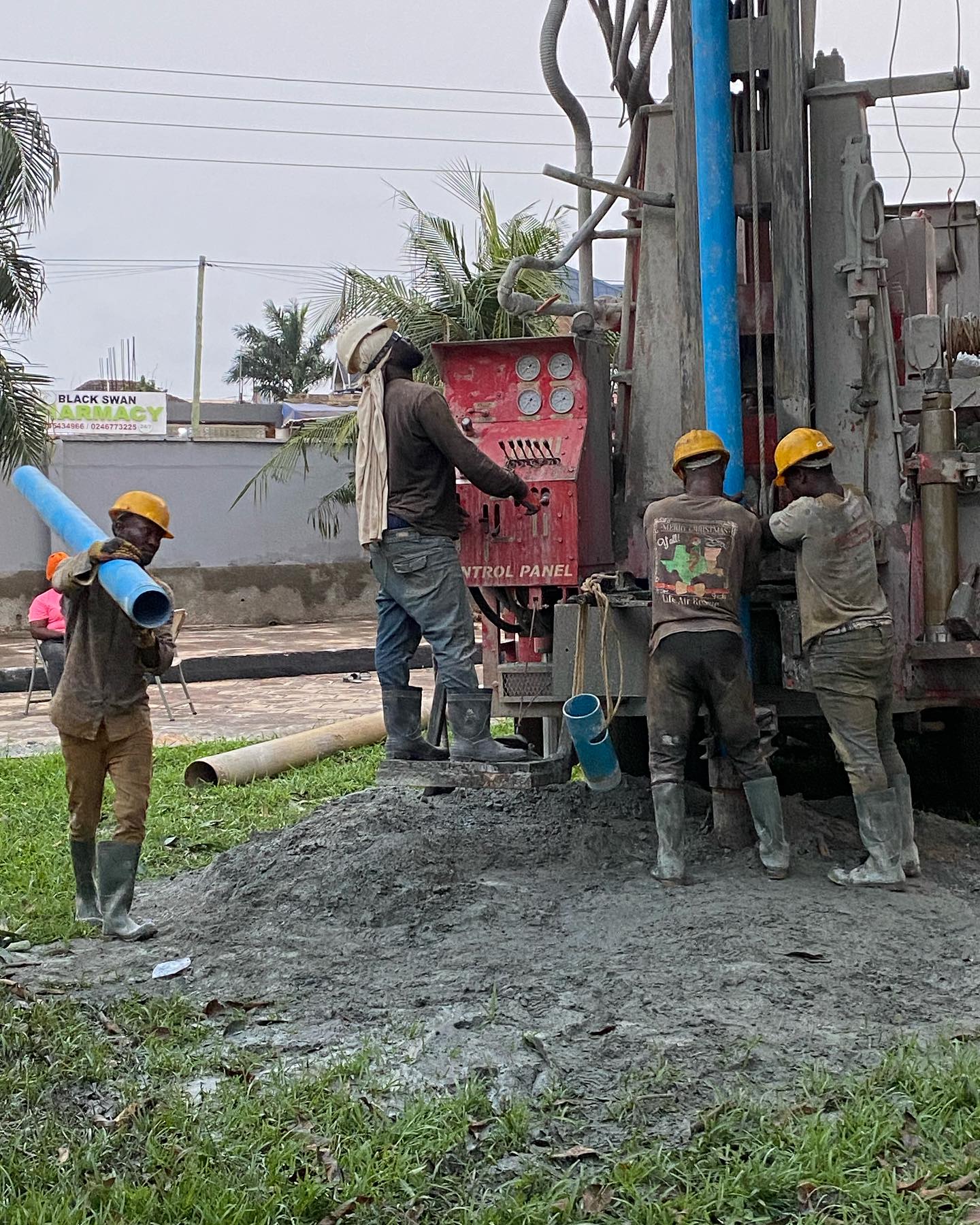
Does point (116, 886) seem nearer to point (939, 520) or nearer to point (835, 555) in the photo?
point (835, 555)

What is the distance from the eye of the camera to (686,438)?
5.38 meters

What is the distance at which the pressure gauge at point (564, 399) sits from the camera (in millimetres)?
5617

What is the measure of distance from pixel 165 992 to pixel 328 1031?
0.76 metres

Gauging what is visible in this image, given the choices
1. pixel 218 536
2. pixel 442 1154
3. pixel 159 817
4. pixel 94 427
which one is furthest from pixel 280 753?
pixel 94 427

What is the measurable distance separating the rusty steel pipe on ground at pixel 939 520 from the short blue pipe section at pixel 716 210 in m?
0.73

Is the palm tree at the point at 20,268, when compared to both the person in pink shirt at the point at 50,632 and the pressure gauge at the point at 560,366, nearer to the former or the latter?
the person in pink shirt at the point at 50,632

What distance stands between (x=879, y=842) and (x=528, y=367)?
224 centimetres

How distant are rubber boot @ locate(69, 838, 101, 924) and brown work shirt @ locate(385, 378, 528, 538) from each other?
1772 mm

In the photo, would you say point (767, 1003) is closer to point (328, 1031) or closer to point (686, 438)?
point (328, 1031)

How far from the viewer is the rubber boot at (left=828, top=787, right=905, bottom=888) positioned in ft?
17.8

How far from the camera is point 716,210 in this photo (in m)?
5.48

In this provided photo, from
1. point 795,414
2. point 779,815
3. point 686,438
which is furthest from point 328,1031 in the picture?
point 795,414

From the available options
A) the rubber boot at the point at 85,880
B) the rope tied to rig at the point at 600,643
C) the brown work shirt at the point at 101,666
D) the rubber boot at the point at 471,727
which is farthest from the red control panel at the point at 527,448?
the rubber boot at the point at 85,880

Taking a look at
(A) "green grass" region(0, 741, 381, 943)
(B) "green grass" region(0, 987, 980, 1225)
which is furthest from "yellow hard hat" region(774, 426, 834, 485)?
(A) "green grass" region(0, 741, 381, 943)
